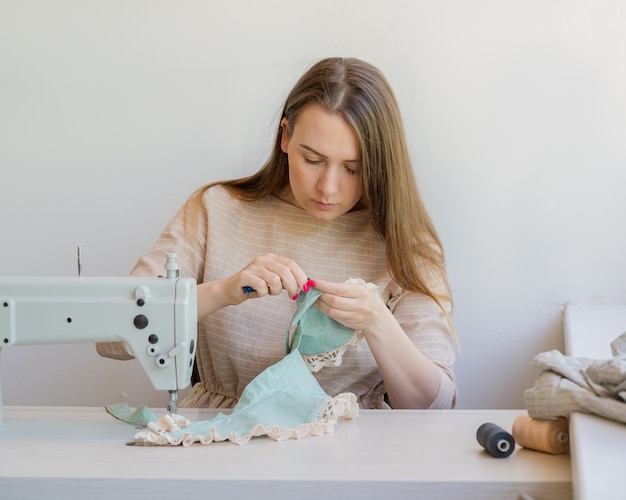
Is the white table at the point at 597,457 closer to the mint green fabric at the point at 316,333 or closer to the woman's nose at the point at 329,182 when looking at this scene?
the mint green fabric at the point at 316,333

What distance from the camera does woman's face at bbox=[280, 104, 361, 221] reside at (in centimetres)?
199

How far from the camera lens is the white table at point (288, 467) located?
1261 mm

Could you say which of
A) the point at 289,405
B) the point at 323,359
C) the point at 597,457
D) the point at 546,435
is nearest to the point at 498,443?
the point at 546,435

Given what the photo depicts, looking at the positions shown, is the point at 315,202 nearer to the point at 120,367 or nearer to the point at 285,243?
the point at 285,243

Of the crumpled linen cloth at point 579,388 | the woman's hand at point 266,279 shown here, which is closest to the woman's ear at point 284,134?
the woman's hand at point 266,279

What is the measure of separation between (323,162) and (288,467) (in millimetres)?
853

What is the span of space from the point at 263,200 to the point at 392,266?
39cm

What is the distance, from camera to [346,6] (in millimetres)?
2367

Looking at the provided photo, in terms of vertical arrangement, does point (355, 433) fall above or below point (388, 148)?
below

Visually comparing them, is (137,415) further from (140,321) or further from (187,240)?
(187,240)

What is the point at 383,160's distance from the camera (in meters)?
2.05

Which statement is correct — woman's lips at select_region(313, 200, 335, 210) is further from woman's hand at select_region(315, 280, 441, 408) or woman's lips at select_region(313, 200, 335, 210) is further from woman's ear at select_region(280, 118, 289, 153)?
woman's hand at select_region(315, 280, 441, 408)

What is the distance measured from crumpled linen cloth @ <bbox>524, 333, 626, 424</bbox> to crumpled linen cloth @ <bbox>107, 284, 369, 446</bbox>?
35 centimetres

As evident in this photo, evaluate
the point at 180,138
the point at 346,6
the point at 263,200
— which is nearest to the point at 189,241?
the point at 263,200
